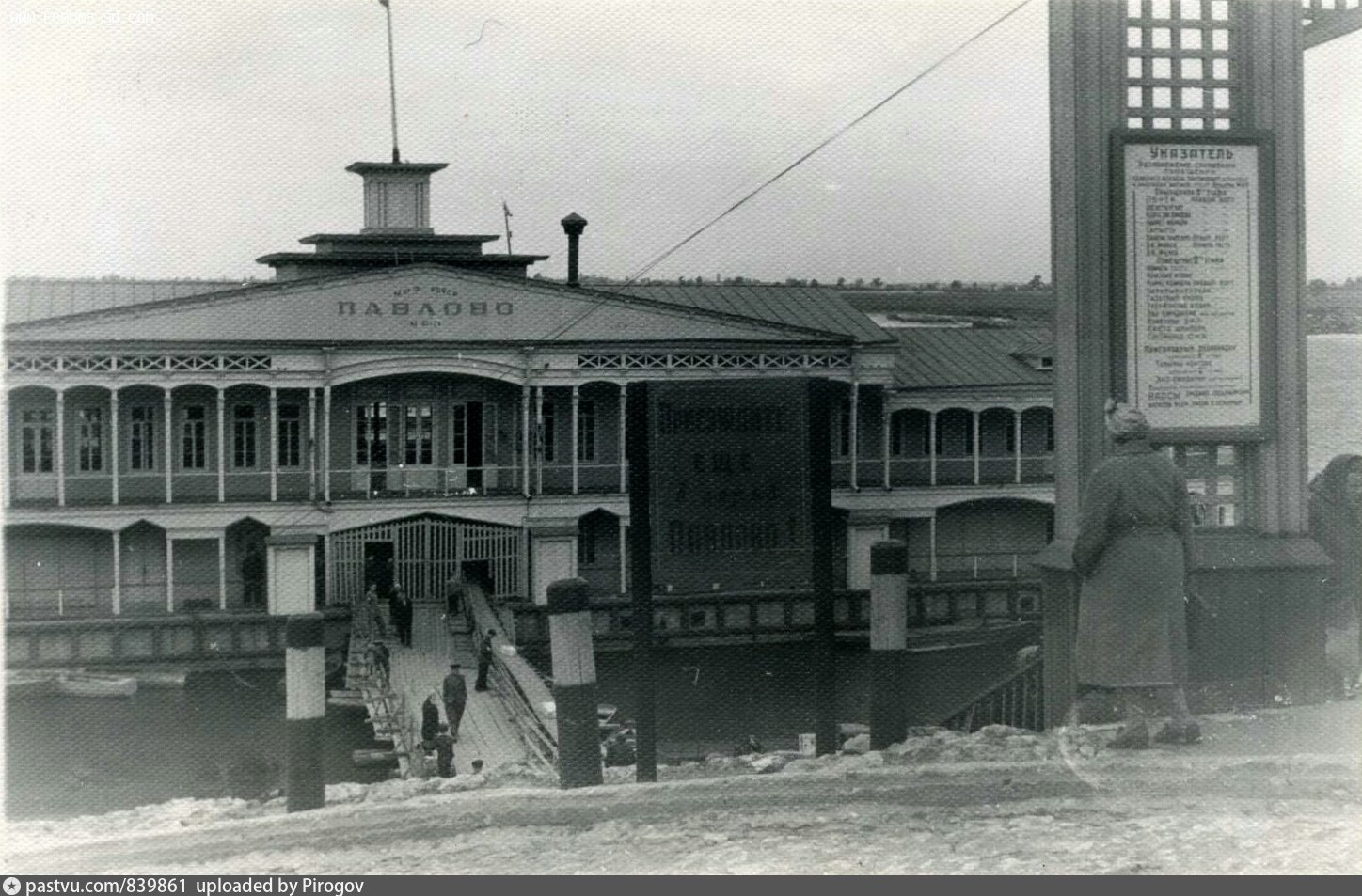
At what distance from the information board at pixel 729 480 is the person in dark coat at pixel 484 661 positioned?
369 inches

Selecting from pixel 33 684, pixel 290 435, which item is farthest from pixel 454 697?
pixel 290 435

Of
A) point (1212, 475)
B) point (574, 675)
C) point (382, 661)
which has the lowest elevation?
point (382, 661)

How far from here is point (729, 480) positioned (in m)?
7.46

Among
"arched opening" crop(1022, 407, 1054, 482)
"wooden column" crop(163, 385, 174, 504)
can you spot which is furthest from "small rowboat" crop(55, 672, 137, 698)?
"arched opening" crop(1022, 407, 1054, 482)

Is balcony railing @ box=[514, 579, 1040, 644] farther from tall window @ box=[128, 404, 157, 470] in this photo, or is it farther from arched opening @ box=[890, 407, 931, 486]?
tall window @ box=[128, 404, 157, 470]

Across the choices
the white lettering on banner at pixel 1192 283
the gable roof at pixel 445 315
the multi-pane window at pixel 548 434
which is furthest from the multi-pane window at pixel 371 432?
the white lettering on banner at pixel 1192 283

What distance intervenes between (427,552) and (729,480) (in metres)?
13.7

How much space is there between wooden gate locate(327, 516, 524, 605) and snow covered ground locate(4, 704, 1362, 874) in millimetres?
13037

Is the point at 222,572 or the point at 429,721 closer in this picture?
the point at 429,721

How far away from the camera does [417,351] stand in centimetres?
2112

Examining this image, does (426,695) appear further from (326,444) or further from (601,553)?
(601,553)

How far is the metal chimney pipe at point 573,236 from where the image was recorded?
21.6 m

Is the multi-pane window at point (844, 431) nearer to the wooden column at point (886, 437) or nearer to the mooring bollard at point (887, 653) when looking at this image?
the wooden column at point (886, 437)

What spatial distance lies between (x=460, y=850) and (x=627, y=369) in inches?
584
